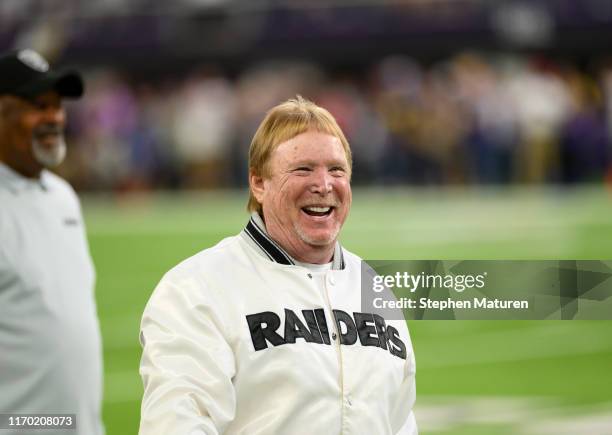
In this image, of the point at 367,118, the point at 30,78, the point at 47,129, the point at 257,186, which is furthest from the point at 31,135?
the point at 367,118

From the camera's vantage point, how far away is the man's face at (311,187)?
355 cm

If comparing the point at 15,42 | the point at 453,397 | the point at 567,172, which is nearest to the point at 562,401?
the point at 453,397

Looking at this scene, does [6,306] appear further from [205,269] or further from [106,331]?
[106,331]

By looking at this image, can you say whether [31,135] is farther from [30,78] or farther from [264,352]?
[264,352]

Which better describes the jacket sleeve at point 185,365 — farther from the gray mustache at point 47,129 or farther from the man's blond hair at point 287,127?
the gray mustache at point 47,129

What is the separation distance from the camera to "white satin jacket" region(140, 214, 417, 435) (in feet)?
10.9

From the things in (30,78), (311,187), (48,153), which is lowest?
(311,187)

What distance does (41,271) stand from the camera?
4.94 meters

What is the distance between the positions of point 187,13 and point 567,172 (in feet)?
36.2

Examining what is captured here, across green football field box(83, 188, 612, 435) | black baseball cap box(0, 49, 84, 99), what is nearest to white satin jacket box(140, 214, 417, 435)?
black baseball cap box(0, 49, 84, 99)

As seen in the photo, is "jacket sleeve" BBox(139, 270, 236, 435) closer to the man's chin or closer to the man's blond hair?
the man's chin

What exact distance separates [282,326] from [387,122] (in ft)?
81.9

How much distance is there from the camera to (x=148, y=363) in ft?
11.0

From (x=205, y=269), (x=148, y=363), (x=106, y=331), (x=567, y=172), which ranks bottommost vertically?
(x=148, y=363)
